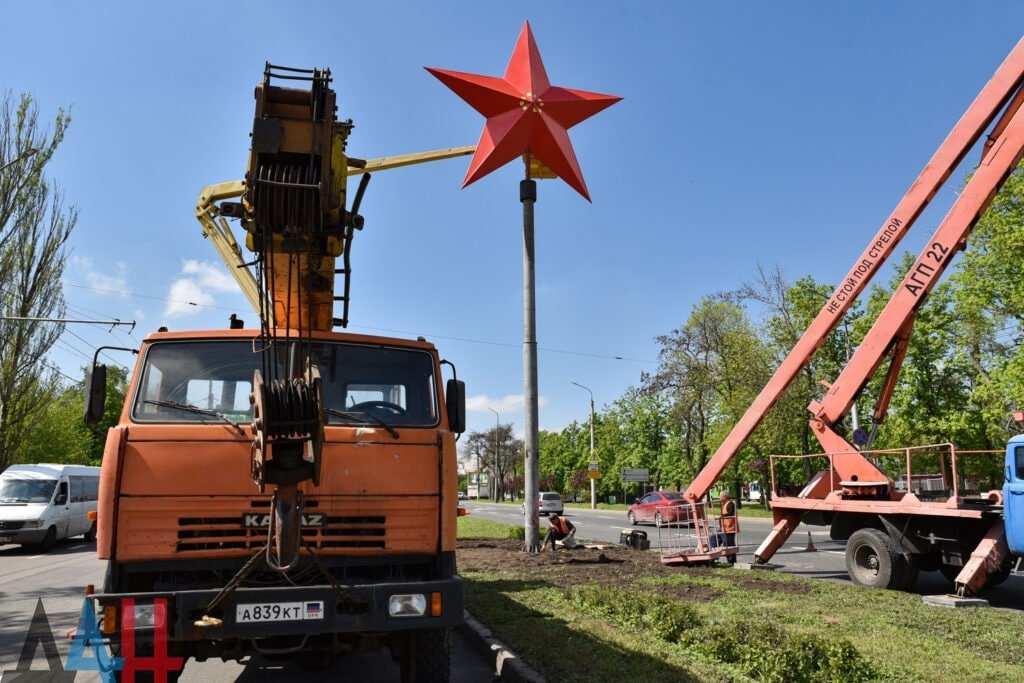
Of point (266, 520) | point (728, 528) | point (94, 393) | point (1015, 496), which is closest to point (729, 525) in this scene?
point (728, 528)

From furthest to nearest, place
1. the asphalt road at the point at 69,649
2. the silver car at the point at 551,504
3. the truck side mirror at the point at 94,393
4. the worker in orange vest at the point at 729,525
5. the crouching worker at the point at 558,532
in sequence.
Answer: the silver car at the point at 551,504 < the crouching worker at the point at 558,532 < the worker in orange vest at the point at 729,525 < the asphalt road at the point at 69,649 < the truck side mirror at the point at 94,393

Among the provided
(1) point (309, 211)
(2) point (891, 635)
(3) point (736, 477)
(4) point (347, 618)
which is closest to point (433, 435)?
(4) point (347, 618)

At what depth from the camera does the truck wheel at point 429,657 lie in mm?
4750

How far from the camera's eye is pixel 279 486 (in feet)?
13.0

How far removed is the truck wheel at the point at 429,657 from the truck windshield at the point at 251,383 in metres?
1.41

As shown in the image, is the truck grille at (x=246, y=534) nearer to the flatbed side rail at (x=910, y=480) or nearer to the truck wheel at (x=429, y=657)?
the truck wheel at (x=429, y=657)

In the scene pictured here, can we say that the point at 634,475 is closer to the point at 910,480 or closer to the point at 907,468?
the point at 910,480

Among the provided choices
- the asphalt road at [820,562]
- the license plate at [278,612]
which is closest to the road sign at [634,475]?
the asphalt road at [820,562]

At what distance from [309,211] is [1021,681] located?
19.1ft

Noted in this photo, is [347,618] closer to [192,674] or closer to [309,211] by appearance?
[309,211]

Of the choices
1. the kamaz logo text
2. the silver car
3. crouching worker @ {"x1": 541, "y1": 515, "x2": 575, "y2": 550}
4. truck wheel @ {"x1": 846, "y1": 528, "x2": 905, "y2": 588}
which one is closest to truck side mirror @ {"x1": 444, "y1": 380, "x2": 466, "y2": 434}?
the kamaz logo text

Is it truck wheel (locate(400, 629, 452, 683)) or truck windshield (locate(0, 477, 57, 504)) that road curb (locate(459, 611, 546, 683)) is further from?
truck windshield (locate(0, 477, 57, 504))

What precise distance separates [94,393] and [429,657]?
303 cm

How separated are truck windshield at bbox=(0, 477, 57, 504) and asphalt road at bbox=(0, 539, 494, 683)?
5359 millimetres
